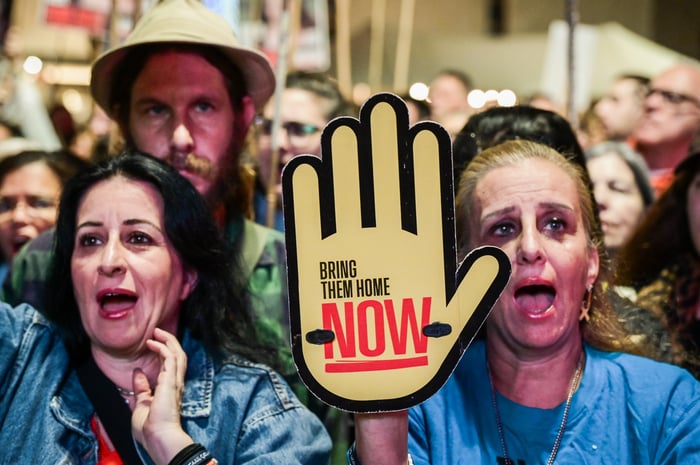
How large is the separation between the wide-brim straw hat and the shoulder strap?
97 cm

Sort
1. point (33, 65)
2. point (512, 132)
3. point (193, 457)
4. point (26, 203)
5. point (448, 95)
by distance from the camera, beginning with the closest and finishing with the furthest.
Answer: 1. point (193, 457)
2. point (512, 132)
3. point (26, 203)
4. point (448, 95)
5. point (33, 65)

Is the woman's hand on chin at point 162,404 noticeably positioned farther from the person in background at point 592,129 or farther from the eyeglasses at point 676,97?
the person in background at point 592,129

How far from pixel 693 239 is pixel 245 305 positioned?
1273 mm

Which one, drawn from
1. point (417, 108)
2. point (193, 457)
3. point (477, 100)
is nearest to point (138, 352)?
point (193, 457)

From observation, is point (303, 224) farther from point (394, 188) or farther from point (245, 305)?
point (245, 305)

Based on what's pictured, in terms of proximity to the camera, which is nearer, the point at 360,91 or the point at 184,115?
the point at 184,115

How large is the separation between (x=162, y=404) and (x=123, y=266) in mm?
298

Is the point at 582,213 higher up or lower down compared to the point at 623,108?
lower down

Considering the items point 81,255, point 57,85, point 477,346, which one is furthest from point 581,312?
point 57,85

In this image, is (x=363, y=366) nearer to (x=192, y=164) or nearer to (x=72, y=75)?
(x=192, y=164)

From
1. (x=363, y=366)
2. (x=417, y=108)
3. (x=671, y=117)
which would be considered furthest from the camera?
(x=417, y=108)

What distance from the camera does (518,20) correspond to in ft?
36.8

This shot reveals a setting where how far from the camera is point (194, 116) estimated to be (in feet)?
8.39

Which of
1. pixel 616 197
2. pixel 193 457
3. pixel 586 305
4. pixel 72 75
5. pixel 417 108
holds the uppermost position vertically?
pixel 72 75
